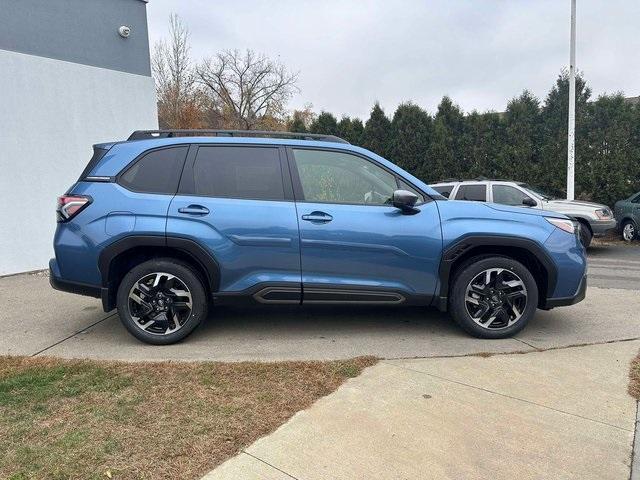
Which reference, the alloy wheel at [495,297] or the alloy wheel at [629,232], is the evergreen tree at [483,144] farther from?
the alloy wheel at [495,297]

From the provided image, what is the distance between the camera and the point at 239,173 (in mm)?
4594

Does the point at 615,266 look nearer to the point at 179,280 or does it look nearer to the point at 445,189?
the point at 445,189

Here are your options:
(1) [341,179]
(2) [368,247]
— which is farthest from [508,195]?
(2) [368,247]

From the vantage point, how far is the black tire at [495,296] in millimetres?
4527

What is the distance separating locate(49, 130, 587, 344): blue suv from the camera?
4395 mm

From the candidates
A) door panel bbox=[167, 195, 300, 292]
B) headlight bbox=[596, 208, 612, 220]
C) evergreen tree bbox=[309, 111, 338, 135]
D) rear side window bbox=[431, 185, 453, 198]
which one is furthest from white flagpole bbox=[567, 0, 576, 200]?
door panel bbox=[167, 195, 300, 292]

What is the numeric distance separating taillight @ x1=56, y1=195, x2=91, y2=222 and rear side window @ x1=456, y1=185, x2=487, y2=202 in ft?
27.7

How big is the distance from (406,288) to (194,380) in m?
2.00

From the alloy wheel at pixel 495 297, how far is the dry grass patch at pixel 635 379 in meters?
0.95

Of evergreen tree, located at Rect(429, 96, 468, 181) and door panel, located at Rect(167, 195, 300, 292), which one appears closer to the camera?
door panel, located at Rect(167, 195, 300, 292)

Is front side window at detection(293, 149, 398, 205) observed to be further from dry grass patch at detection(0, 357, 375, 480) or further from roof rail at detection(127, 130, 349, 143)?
dry grass patch at detection(0, 357, 375, 480)

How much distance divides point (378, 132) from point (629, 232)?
8.06 metres

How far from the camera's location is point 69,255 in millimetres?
4445

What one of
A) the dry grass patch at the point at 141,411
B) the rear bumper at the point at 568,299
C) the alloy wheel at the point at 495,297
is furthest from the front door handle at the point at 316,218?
the rear bumper at the point at 568,299
